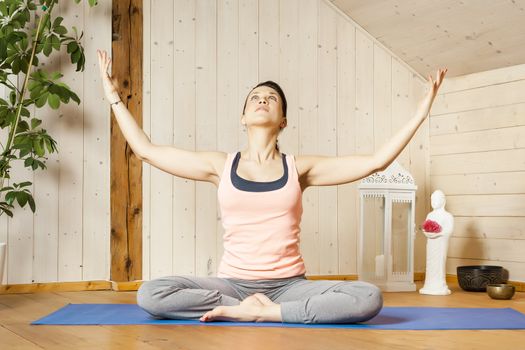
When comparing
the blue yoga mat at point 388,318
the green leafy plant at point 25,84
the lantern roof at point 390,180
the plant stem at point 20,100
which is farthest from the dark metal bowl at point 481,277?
the plant stem at point 20,100

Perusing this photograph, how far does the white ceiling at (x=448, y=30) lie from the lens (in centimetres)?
366

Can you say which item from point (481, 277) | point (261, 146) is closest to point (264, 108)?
point (261, 146)

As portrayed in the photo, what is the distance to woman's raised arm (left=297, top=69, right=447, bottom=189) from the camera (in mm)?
2584

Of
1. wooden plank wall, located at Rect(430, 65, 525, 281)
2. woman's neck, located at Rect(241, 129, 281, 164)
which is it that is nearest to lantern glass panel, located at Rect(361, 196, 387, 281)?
wooden plank wall, located at Rect(430, 65, 525, 281)

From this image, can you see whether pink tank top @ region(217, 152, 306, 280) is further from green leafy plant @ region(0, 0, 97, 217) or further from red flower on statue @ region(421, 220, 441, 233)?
red flower on statue @ region(421, 220, 441, 233)

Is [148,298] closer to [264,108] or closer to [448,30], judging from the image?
[264,108]

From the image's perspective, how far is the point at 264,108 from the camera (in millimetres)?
2727

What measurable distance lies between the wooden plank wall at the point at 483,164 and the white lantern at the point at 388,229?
41 cm

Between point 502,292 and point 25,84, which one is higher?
point 25,84

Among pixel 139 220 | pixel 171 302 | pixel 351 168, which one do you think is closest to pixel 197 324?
pixel 171 302

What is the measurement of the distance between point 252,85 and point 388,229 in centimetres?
106

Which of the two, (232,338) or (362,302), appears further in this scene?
(362,302)

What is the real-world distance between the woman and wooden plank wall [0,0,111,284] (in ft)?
3.20

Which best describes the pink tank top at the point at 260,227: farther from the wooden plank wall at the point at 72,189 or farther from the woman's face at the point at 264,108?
the wooden plank wall at the point at 72,189
